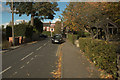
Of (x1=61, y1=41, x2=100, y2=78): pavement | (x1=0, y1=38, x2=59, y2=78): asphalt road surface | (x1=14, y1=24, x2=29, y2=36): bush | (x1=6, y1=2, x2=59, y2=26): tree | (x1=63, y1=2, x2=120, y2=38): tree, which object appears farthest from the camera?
(x1=6, y1=2, x2=59, y2=26): tree

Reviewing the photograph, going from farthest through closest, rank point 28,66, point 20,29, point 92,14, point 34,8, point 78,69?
1. point 34,8
2. point 20,29
3. point 92,14
4. point 28,66
5. point 78,69

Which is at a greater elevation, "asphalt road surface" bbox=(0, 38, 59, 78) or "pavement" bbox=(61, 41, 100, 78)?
"pavement" bbox=(61, 41, 100, 78)

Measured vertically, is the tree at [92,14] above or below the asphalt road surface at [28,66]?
above

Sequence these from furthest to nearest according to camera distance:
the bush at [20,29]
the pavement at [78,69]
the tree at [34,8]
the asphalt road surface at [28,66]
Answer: the tree at [34,8] < the bush at [20,29] < the asphalt road surface at [28,66] < the pavement at [78,69]

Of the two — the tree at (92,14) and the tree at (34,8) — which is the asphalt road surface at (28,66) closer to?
the tree at (92,14)

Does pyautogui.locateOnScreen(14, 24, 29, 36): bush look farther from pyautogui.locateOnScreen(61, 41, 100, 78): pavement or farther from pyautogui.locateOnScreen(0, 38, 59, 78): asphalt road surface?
pyautogui.locateOnScreen(61, 41, 100, 78): pavement

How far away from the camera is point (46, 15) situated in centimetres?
3250

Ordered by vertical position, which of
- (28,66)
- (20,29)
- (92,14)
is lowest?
(28,66)

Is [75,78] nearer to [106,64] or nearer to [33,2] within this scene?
[106,64]

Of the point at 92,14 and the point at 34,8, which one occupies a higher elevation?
the point at 34,8

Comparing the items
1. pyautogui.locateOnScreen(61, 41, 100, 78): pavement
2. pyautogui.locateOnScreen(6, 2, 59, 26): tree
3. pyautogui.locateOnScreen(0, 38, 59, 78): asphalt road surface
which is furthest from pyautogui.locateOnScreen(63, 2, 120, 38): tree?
pyautogui.locateOnScreen(6, 2, 59, 26): tree

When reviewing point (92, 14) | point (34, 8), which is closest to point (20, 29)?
point (34, 8)

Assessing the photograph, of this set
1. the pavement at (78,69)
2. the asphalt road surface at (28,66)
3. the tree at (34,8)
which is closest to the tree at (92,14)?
the asphalt road surface at (28,66)

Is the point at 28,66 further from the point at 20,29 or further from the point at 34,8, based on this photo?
the point at 34,8
